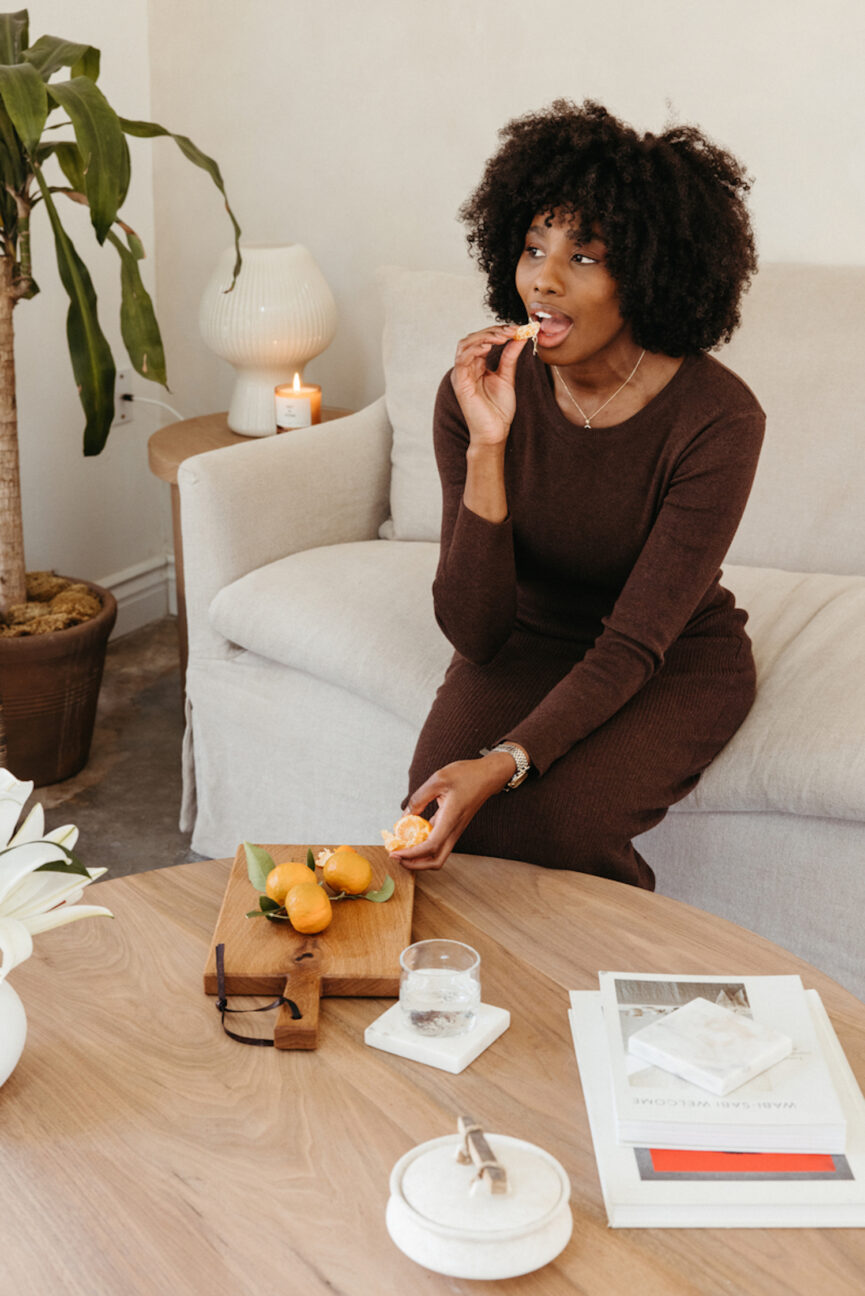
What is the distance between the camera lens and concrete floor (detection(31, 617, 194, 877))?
205 cm

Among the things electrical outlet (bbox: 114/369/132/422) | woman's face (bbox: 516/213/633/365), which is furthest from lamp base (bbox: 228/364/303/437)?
woman's face (bbox: 516/213/633/365)

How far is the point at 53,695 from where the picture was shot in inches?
85.3

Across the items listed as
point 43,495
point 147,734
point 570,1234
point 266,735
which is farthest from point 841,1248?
point 43,495

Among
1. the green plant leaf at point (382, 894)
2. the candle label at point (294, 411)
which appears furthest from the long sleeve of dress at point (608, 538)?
the candle label at point (294, 411)

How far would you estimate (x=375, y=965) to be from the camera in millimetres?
994

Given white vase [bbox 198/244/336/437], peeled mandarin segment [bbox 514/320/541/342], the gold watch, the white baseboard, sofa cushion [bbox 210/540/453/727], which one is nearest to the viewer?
the gold watch

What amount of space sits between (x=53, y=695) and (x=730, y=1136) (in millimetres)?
1614

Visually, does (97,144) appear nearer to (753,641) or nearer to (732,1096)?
(753,641)

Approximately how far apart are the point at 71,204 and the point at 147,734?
43.9 inches

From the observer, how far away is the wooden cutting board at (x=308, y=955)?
958mm

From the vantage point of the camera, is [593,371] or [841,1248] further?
[593,371]

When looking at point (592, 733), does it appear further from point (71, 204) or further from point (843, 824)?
point (71, 204)

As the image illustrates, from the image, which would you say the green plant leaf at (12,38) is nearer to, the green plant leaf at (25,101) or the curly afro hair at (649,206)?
the green plant leaf at (25,101)

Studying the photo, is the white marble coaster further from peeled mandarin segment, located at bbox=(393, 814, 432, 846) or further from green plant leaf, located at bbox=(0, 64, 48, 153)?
green plant leaf, located at bbox=(0, 64, 48, 153)
